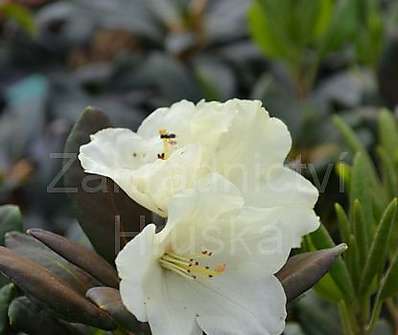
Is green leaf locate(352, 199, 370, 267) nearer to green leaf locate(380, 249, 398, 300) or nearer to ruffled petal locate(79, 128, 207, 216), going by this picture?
green leaf locate(380, 249, 398, 300)

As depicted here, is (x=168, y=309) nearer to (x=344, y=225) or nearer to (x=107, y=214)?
(x=107, y=214)

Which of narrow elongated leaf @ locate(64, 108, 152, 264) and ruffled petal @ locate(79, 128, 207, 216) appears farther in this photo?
narrow elongated leaf @ locate(64, 108, 152, 264)

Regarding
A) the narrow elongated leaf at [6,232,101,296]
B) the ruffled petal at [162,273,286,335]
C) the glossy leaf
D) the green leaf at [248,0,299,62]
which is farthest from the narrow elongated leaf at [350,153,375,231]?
the green leaf at [248,0,299,62]

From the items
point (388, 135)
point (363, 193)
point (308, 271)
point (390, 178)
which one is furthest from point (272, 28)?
point (308, 271)

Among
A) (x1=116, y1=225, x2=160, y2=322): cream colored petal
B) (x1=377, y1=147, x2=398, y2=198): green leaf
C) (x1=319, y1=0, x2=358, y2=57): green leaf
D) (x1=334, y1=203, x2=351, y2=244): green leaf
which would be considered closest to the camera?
(x1=116, y1=225, x2=160, y2=322): cream colored petal

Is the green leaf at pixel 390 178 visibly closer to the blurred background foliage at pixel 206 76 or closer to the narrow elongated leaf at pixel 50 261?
the blurred background foliage at pixel 206 76

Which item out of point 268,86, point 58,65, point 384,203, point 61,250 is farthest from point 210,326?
point 58,65

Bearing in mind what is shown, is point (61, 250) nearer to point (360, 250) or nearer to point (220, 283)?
point (220, 283)
